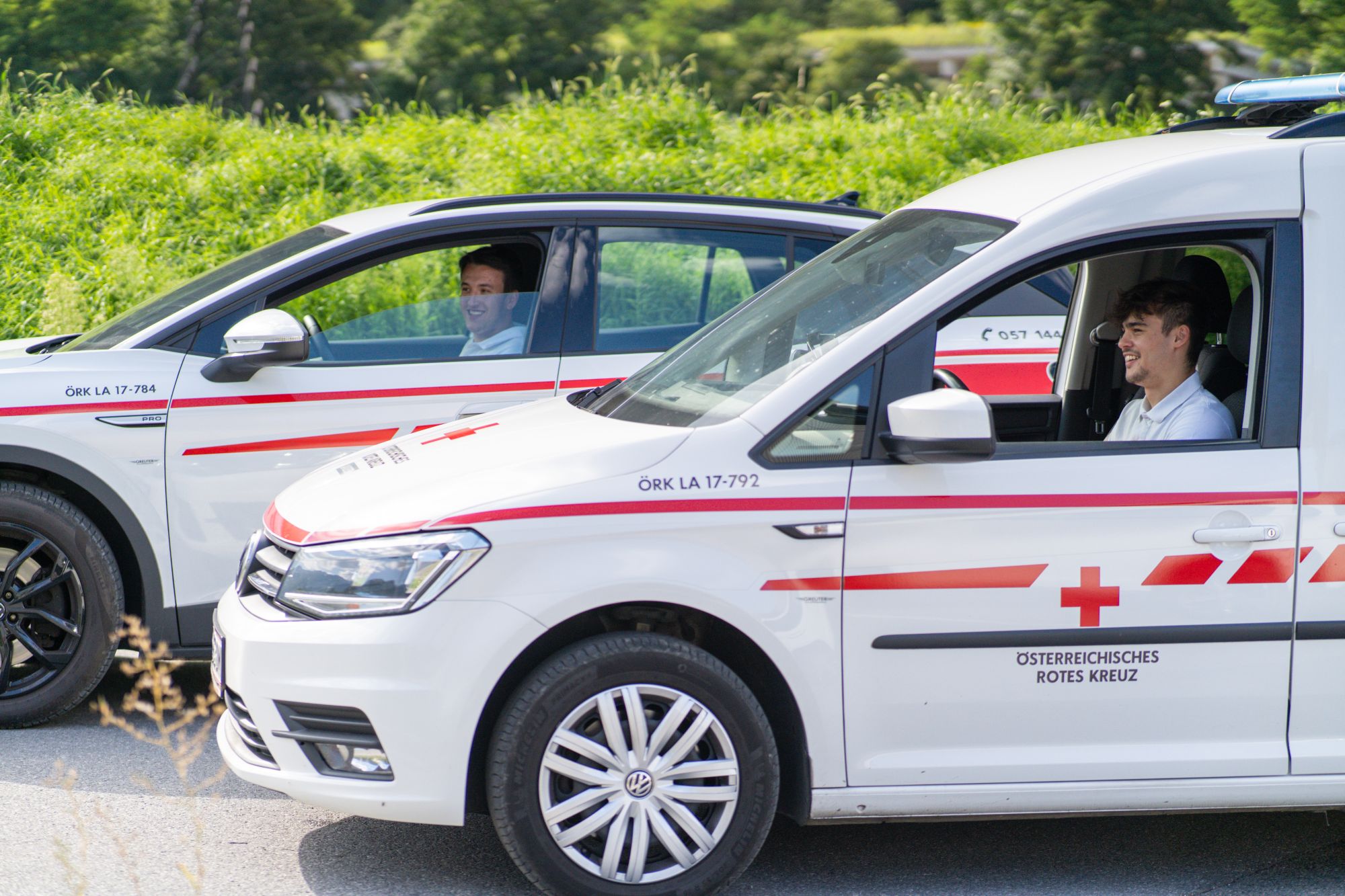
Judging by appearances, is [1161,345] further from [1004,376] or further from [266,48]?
[266,48]

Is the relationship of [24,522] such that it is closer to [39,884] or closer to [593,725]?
[39,884]

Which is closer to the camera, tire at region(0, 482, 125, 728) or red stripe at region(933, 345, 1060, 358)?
tire at region(0, 482, 125, 728)

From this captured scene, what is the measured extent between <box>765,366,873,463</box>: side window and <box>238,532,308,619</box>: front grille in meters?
1.23

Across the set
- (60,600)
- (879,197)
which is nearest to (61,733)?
(60,600)

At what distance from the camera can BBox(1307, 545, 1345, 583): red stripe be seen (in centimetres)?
345

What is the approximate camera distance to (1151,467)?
11.3ft

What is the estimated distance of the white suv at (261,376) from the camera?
481cm

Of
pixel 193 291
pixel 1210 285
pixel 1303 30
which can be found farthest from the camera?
pixel 1303 30

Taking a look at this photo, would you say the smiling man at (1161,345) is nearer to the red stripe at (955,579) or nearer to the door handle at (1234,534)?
the door handle at (1234,534)

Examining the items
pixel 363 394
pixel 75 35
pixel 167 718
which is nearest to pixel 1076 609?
pixel 363 394

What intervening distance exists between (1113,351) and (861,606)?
1.93 m

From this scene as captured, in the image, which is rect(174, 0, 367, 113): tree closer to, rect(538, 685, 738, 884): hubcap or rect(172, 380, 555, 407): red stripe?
rect(172, 380, 555, 407): red stripe

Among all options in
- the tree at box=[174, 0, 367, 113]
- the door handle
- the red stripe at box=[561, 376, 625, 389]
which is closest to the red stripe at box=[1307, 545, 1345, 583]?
the door handle

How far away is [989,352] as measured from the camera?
5527mm
